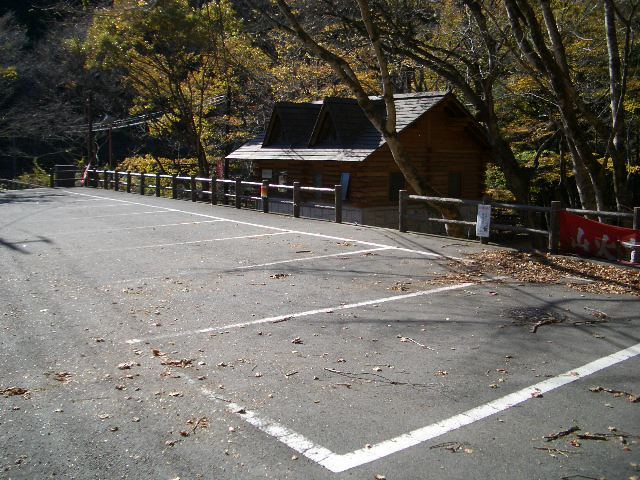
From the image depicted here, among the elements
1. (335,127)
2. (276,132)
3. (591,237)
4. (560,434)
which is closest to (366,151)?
(335,127)

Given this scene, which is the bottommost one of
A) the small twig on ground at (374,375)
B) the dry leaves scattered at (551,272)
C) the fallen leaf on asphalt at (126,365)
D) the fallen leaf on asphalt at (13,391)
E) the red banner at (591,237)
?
the fallen leaf on asphalt at (13,391)

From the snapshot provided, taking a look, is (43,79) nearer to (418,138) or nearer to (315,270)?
(418,138)

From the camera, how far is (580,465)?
4402 mm

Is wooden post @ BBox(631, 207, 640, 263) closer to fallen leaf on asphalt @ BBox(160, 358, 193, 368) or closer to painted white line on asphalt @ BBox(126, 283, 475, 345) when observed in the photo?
painted white line on asphalt @ BBox(126, 283, 475, 345)

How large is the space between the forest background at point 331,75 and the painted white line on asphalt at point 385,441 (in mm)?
9490

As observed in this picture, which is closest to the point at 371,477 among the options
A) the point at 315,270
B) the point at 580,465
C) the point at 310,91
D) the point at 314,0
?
the point at 580,465

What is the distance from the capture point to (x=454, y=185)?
97.5 feet

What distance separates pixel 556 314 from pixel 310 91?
26624 mm

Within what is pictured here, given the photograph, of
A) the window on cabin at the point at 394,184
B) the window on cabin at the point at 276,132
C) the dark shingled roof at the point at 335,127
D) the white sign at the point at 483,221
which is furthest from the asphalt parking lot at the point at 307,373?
the window on cabin at the point at 276,132

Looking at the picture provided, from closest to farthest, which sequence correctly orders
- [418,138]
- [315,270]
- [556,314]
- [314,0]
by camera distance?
[556,314], [315,270], [314,0], [418,138]

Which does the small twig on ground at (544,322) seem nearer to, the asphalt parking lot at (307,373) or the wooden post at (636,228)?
the asphalt parking lot at (307,373)

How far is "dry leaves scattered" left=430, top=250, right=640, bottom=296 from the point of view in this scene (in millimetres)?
9969

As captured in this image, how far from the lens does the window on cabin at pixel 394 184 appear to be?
27.0m

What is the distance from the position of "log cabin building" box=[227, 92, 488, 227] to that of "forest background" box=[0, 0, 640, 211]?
1348 millimetres
